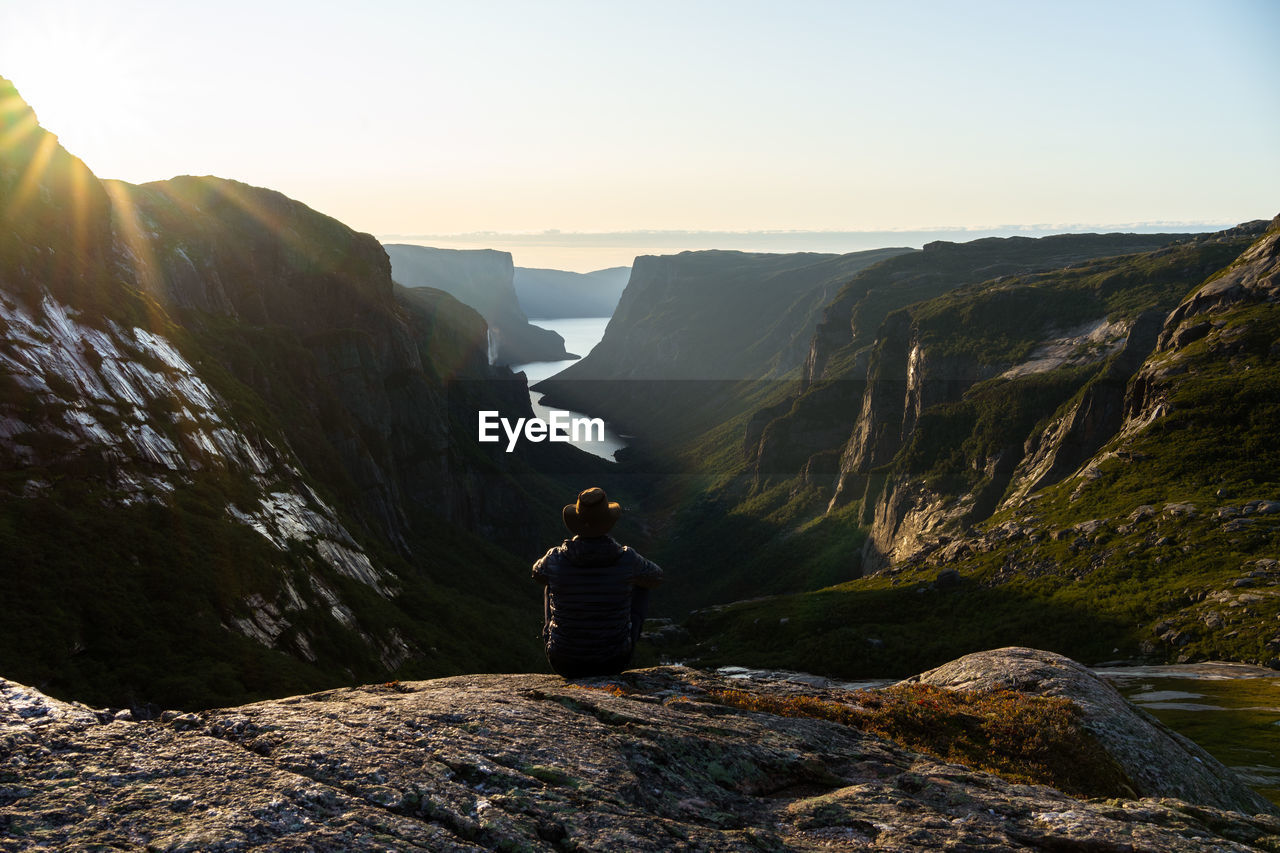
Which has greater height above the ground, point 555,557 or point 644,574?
point 555,557

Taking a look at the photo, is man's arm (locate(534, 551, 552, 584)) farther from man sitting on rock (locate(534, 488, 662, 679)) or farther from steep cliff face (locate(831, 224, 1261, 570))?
steep cliff face (locate(831, 224, 1261, 570))

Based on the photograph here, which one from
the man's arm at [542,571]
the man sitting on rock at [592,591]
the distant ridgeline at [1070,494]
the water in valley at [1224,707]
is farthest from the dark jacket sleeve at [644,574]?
the distant ridgeline at [1070,494]

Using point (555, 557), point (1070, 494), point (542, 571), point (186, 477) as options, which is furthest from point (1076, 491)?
point (542, 571)

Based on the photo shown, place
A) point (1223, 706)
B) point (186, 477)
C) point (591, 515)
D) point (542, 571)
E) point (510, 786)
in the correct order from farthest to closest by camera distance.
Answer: point (186, 477) → point (1223, 706) → point (542, 571) → point (591, 515) → point (510, 786)

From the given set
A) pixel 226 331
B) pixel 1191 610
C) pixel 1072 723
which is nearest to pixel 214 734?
pixel 1072 723

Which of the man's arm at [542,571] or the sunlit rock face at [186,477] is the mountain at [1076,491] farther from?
the man's arm at [542,571]

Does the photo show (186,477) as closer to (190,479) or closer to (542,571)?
(190,479)

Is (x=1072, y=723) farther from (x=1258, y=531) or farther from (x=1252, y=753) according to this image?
(x=1258, y=531)
